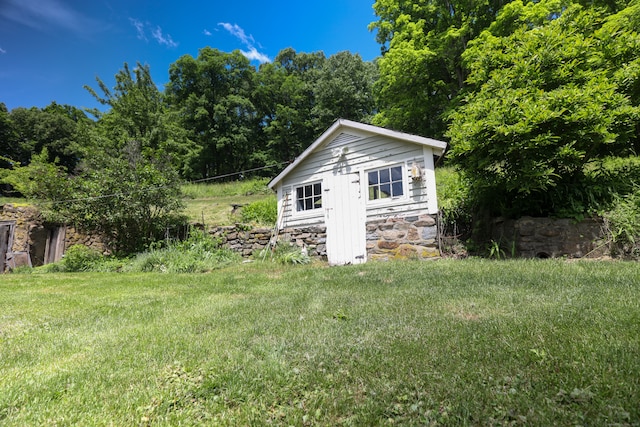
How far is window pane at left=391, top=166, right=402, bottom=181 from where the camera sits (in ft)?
26.4

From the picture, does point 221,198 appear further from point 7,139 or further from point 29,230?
point 7,139

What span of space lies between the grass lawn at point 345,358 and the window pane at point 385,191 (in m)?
4.14

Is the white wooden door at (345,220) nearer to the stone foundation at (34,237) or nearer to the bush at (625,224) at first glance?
the bush at (625,224)

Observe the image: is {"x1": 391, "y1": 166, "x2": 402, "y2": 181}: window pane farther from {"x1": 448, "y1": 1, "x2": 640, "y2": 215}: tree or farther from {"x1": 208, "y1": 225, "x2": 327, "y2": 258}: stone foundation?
{"x1": 208, "y1": 225, "x2": 327, "y2": 258}: stone foundation

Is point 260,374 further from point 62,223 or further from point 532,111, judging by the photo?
point 62,223

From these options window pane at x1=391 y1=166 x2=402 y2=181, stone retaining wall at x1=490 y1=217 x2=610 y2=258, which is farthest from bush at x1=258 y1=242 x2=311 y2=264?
stone retaining wall at x1=490 y1=217 x2=610 y2=258

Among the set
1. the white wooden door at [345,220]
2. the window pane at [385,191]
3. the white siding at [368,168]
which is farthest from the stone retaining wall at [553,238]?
the white wooden door at [345,220]

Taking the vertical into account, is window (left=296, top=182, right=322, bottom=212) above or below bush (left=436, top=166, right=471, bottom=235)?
above

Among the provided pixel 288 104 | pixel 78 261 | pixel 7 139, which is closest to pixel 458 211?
pixel 78 261

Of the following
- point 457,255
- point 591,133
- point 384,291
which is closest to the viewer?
point 384,291

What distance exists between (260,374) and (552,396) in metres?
1.80

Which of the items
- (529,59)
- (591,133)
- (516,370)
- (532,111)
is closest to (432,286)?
(516,370)

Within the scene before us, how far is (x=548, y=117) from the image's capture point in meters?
5.62

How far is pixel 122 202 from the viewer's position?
1022cm
